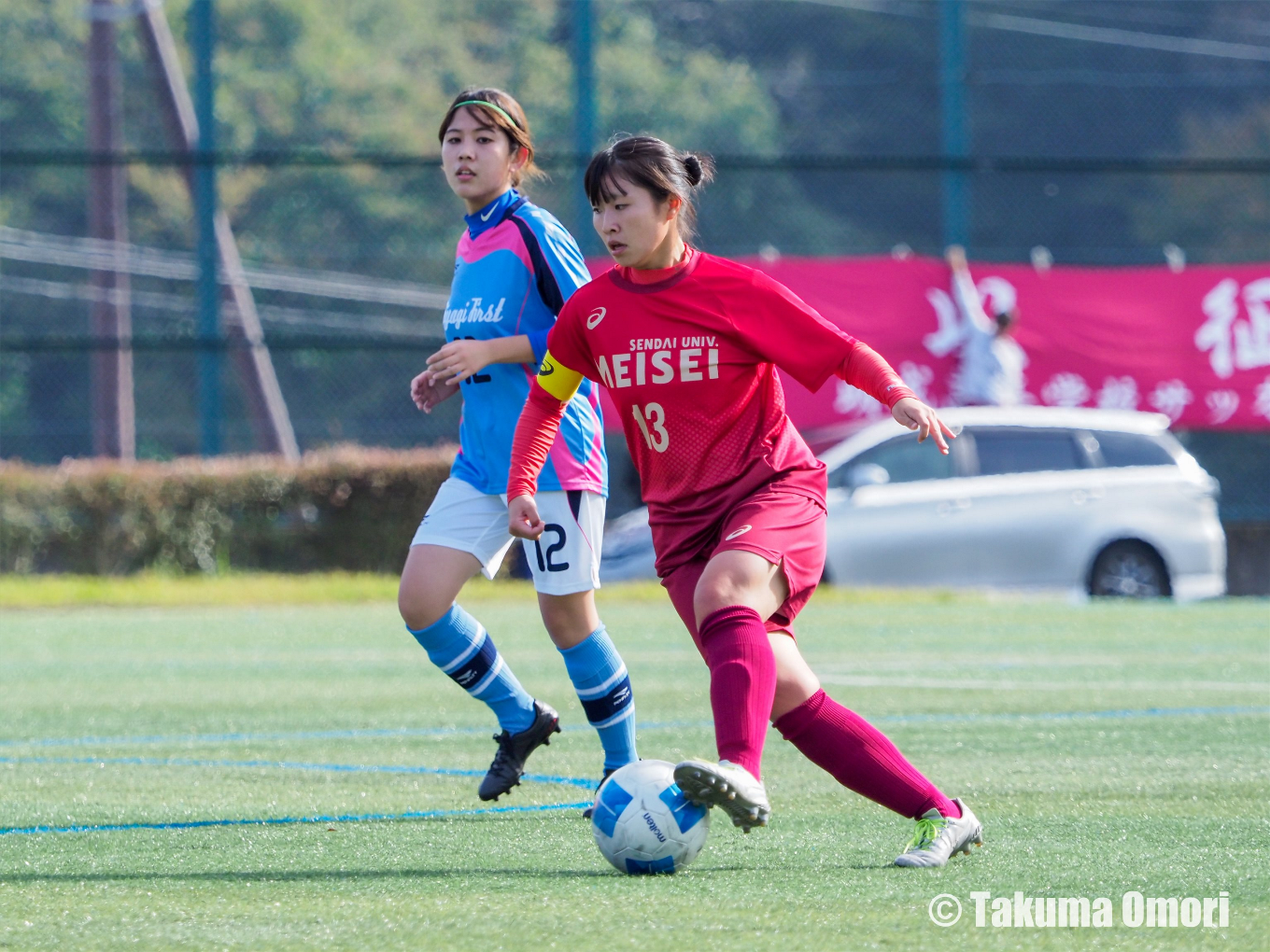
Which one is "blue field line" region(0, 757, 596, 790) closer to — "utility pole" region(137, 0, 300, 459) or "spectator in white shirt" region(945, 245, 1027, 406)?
"spectator in white shirt" region(945, 245, 1027, 406)

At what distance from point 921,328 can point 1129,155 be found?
12.1 metres

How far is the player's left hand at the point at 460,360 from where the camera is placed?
4.94 meters

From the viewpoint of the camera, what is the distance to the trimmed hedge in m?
14.5

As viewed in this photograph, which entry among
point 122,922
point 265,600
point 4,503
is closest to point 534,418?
point 122,922

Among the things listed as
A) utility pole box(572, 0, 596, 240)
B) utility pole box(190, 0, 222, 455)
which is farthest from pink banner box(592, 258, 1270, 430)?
utility pole box(190, 0, 222, 455)

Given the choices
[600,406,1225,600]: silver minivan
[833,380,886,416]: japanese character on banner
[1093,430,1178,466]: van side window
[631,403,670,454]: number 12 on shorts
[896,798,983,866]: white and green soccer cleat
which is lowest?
[600,406,1225,600]: silver minivan

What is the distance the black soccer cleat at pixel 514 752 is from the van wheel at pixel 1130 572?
9.84 metres

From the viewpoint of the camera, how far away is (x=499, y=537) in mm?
5227

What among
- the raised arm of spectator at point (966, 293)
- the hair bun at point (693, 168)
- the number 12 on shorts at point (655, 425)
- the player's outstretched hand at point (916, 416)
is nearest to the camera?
the player's outstretched hand at point (916, 416)

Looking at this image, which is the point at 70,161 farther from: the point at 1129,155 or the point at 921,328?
the point at 1129,155

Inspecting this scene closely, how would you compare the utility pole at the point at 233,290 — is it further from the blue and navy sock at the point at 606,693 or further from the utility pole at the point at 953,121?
the blue and navy sock at the point at 606,693

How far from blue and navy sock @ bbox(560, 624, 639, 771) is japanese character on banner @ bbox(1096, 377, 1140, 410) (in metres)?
11.9

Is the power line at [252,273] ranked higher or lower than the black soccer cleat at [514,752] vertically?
higher

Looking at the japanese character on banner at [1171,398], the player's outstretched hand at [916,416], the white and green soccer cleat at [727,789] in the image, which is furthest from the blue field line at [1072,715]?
the japanese character on banner at [1171,398]
